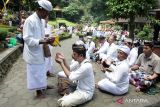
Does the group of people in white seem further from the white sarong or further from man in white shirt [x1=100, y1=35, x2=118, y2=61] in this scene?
man in white shirt [x1=100, y1=35, x2=118, y2=61]

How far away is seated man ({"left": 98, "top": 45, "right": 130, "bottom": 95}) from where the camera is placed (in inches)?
205

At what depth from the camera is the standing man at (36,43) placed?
4.77m

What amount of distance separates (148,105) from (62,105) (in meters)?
1.80

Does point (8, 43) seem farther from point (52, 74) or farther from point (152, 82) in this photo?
point (152, 82)

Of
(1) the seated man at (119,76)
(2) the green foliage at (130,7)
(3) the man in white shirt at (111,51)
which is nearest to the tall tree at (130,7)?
(2) the green foliage at (130,7)

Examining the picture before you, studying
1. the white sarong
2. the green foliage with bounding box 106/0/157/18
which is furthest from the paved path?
the green foliage with bounding box 106/0/157/18

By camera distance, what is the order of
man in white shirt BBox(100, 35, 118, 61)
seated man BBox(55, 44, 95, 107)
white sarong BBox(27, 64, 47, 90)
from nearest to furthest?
seated man BBox(55, 44, 95, 107)
white sarong BBox(27, 64, 47, 90)
man in white shirt BBox(100, 35, 118, 61)

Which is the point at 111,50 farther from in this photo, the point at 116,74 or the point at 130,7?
the point at 130,7

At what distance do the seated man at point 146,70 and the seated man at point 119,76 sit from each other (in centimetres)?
62

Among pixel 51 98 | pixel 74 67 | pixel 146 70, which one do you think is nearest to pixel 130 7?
pixel 146 70

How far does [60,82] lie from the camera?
5340 mm

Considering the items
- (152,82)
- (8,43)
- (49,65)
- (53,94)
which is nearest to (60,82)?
(53,94)

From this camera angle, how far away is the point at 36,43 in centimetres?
477

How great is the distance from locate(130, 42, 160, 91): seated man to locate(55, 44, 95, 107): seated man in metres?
1.61
